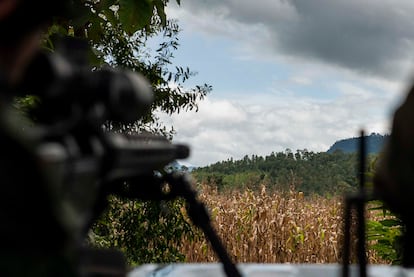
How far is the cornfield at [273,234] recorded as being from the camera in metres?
10.5

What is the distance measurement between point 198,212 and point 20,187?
0.90 metres

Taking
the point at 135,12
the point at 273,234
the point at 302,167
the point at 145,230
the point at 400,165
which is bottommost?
the point at 400,165

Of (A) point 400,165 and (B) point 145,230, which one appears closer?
(A) point 400,165

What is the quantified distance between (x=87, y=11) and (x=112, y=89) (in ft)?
9.71

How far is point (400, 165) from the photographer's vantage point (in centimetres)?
123

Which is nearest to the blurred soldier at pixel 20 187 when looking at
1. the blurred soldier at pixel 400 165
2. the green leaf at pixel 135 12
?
the blurred soldier at pixel 400 165

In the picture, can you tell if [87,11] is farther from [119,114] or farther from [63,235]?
[63,235]

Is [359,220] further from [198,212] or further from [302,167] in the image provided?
[302,167]

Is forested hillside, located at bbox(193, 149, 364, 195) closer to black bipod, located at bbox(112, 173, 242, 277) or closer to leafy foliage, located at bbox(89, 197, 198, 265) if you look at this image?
leafy foliage, located at bbox(89, 197, 198, 265)

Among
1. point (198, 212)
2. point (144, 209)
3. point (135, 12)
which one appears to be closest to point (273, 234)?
point (144, 209)

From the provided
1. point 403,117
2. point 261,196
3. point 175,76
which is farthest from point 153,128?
point 403,117

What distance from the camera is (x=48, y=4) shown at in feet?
3.61

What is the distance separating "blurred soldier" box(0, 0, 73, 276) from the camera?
854 millimetres

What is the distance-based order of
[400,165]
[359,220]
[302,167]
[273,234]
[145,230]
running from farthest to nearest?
[302,167] → [273,234] → [145,230] → [359,220] → [400,165]
